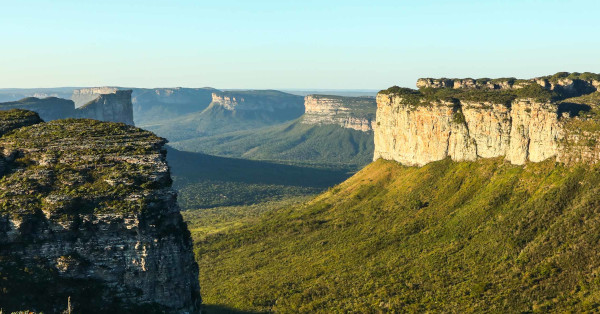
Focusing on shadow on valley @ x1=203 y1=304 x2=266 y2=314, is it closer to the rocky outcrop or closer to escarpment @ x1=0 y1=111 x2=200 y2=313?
escarpment @ x1=0 y1=111 x2=200 y2=313

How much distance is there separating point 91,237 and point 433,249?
51660mm

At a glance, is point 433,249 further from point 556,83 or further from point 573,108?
point 556,83

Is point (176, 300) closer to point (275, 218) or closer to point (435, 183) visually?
point (435, 183)

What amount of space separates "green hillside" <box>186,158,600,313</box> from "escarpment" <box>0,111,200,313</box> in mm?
26453

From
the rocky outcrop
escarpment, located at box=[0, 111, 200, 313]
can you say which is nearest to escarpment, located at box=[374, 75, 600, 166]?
the rocky outcrop

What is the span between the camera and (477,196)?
93750 millimetres

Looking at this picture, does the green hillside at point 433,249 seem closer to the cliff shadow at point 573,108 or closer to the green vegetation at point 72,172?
the cliff shadow at point 573,108

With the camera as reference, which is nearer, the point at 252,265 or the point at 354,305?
the point at 354,305

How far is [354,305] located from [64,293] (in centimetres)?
3636

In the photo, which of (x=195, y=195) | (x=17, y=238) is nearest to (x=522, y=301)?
(x=17, y=238)

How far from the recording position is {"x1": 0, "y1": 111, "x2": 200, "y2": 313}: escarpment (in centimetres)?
5062

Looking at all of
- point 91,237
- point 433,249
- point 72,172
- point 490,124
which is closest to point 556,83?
point 490,124

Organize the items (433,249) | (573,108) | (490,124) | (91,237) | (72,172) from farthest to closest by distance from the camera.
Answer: (490,124) < (573,108) < (433,249) < (72,172) < (91,237)

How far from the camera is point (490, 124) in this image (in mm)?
99938
